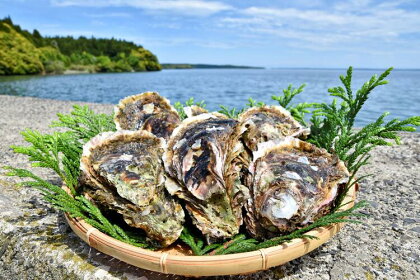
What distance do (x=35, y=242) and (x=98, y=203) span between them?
583 mm

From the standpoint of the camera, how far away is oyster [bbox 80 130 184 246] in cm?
135

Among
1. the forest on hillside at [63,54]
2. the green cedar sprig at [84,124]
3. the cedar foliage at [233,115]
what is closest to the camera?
the cedar foliage at [233,115]

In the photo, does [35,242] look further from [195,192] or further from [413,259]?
[413,259]

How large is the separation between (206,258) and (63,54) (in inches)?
2312

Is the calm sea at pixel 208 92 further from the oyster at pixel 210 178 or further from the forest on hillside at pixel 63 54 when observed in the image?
the forest on hillside at pixel 63 54

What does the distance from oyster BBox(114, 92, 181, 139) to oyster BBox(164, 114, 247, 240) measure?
1.43 feet

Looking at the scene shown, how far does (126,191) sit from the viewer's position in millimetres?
1368

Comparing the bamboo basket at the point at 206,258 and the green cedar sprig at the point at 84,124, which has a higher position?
the green cedar sprig at the point at 84,124

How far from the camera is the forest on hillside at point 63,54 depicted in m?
33.5

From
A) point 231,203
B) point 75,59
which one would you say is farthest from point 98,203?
point 75,59

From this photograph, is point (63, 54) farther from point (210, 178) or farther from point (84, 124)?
point (210, 178)

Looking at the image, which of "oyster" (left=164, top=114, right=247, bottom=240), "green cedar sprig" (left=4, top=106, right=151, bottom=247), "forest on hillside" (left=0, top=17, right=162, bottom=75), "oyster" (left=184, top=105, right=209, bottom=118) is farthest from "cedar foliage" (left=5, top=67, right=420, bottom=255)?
"forest on hillside" (left=0, top=17, right=162, bottom=75)

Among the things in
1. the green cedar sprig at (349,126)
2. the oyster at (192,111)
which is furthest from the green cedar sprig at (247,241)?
the oyster at (192,111)

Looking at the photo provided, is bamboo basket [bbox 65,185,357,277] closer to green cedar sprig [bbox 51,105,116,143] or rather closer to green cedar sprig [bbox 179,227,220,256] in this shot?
green cedar sprig [bbox 179,227,220,256]
